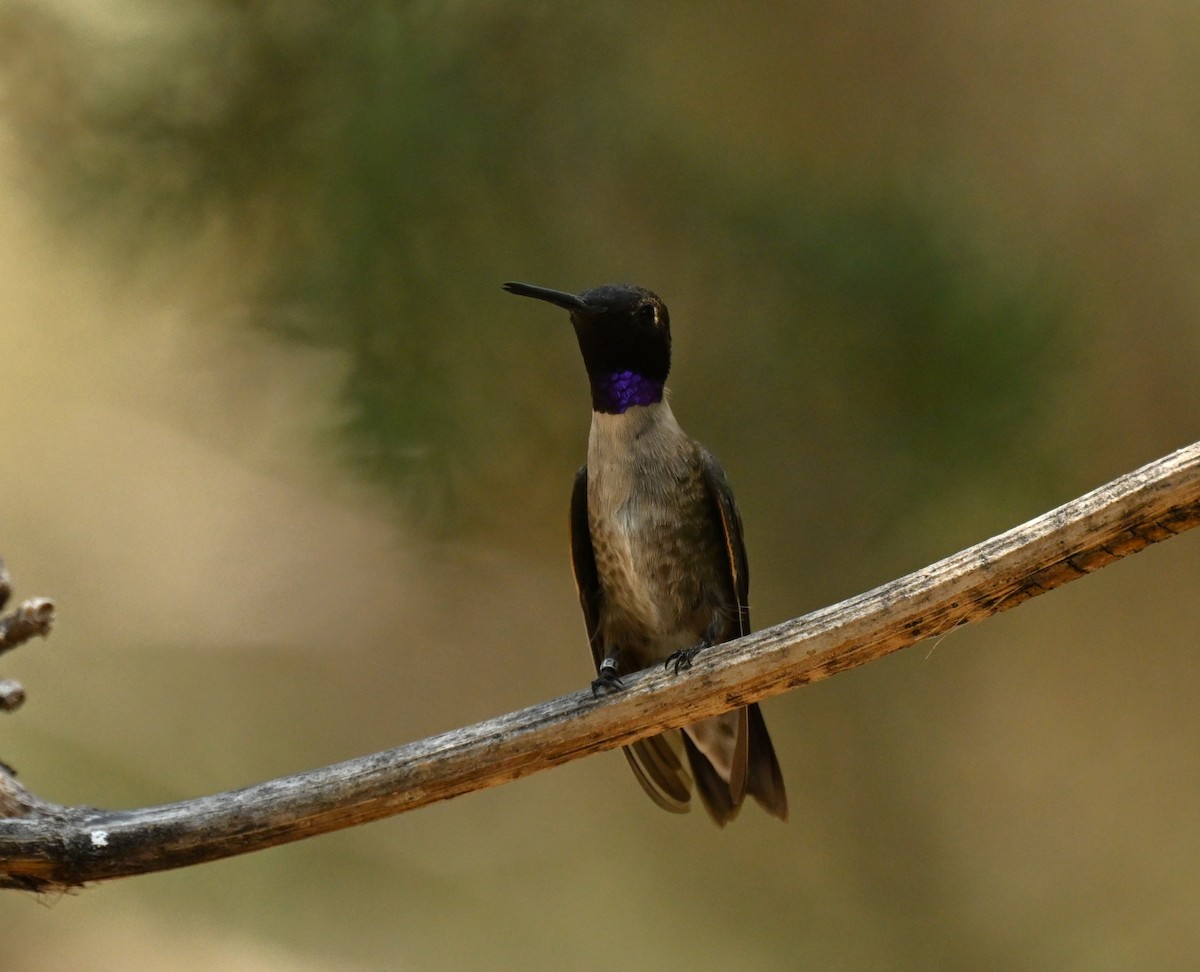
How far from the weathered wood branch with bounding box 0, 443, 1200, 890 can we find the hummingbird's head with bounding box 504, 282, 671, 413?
0.54 m

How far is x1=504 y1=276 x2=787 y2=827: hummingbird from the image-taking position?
166 cm

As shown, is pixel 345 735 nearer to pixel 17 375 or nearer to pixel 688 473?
pixel 17 375

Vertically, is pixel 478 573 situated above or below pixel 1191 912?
above

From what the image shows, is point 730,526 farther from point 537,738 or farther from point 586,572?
point 537,738

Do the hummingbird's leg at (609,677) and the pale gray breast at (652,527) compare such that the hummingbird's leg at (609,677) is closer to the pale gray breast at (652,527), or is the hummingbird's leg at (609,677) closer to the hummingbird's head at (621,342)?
the pale gray breast at (652,527)

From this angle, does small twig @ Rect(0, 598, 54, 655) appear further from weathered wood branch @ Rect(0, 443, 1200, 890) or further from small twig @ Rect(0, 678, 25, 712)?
weathered wood branch @ Rect(0, 443, 1200, 890)

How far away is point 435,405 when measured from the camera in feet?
7.22

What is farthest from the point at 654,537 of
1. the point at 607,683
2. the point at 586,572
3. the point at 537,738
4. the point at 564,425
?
the point at 564,425

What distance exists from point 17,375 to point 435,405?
122cm

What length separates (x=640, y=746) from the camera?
1.81 meters

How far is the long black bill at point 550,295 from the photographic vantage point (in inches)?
63.1

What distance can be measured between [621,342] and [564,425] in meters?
0.64

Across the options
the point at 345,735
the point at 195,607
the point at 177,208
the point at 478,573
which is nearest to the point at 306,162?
the point at 177,208

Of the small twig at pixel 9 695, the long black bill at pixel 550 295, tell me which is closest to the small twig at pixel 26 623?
the small twig at pixel 9 695
